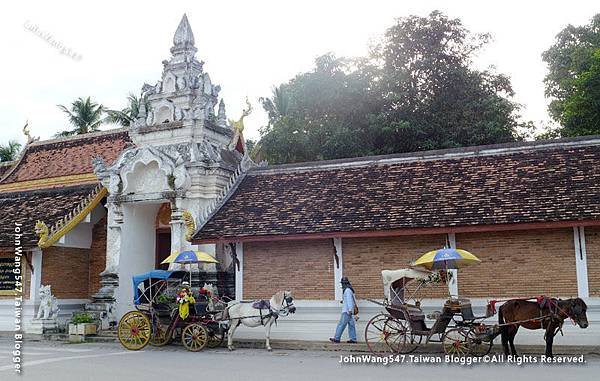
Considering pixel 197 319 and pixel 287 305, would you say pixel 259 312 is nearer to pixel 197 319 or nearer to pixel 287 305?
pixel 287 305

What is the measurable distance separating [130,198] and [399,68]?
52.0 feet

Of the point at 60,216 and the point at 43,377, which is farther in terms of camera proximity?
the point at 60,216

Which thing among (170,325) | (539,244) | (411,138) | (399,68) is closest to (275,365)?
(170,325)

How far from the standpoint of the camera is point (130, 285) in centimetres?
2053

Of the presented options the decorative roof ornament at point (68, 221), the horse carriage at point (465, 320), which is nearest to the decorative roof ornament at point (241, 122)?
the decorative roof ornament at point (68, 221)

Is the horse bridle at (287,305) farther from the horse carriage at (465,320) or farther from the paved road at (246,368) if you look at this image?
the horse carriage at (465,320)

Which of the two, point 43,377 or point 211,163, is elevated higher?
point 211,163

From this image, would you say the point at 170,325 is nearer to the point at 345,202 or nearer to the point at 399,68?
the point at 345,202

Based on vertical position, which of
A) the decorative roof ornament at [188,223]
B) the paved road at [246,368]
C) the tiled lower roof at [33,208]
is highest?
the tiled lower roof at [33,208]

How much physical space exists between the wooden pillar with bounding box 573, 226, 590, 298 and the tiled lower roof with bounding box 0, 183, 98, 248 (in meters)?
15.4

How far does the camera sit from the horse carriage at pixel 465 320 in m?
12.2

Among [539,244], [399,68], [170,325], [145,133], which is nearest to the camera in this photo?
[539,244]

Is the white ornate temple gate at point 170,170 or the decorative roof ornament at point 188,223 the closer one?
the decorative roof ornament at point 188,223

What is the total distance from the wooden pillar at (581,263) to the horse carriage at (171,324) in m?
8.51
